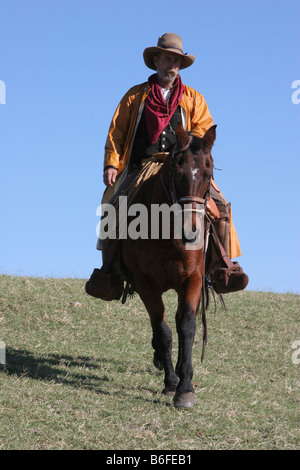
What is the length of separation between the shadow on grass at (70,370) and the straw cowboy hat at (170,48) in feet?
14.2

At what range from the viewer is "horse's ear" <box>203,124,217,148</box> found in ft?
22.4

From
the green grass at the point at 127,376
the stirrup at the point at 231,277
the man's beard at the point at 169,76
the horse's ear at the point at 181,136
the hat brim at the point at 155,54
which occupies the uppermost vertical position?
the hat brim at the point at 155,54

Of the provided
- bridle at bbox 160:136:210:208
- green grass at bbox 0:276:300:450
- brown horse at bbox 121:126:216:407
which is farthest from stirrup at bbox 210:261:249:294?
bridle at bbox 160:136:210:208

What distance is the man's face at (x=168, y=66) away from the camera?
330 inches

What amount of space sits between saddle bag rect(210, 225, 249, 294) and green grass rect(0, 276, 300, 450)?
137 cm

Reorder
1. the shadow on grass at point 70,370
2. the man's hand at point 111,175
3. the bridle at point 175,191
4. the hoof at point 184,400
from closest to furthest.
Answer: the bridle at point 175,191 < the hoof at point 184,400 < the shadow on grass at point 70,370 < the man's hand at point 111,175

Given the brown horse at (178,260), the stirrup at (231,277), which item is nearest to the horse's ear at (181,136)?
the brown horse at (178,260)

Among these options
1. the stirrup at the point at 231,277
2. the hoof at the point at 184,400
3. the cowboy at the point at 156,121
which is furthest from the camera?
the cowboy at the point at 156,121

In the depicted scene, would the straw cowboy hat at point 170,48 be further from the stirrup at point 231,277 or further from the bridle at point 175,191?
the stirrup at point 231,277

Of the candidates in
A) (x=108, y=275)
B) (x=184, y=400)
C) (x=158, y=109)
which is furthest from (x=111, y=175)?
(x=184, y=400)

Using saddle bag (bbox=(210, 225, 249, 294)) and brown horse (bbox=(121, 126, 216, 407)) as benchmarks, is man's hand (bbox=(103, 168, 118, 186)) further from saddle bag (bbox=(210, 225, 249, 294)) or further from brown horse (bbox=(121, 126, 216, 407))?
saddle bag (bbox=(210, 225, 249, 294))

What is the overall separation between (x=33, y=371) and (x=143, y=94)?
158 inches

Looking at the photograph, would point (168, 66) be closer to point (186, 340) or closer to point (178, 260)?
point (178, 260)

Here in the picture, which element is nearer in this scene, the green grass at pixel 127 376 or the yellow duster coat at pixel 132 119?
the green grass at pixel 127 376
